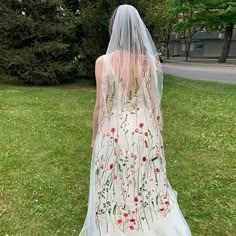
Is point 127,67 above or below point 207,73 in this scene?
above

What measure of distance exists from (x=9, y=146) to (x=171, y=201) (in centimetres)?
330

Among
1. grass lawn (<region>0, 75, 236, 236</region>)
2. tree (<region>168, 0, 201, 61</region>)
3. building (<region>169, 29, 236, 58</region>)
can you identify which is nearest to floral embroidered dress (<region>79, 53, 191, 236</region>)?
grass lawn (<region>0, 75, 236, 236</region>)

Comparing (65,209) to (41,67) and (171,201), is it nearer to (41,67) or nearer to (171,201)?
(171,201)

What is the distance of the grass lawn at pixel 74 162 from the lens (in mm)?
3525

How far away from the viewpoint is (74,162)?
16.4 feet

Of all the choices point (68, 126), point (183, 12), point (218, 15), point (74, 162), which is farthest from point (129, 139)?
point (183, 12)

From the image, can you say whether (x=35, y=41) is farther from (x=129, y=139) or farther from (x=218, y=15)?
(x=218, y=15)

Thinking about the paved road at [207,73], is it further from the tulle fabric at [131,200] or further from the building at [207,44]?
the building at [207,44]

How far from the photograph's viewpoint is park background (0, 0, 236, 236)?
3689mm

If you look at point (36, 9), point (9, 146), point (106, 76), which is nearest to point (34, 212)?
point (106, 76)

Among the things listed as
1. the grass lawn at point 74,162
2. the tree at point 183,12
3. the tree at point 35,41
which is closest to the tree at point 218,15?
the tree at point 183,12

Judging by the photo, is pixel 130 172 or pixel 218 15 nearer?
pixel 130 172

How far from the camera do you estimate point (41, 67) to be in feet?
38.2

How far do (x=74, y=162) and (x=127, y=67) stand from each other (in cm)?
259
